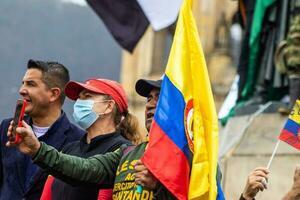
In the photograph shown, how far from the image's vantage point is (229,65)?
3925 centimetres

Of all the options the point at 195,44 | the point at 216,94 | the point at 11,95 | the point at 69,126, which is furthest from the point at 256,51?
the point at 216,94

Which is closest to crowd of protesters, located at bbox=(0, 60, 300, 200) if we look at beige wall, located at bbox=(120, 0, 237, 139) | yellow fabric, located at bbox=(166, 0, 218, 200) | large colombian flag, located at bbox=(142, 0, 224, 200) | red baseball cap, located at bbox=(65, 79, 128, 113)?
red baseball cap, located at bbox=(65, 79, 128, 113)

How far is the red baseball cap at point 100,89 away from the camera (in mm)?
6543

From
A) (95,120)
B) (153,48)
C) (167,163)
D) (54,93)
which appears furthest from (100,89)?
(153,48)

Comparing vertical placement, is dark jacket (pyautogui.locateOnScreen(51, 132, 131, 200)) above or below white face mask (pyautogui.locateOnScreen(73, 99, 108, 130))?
below

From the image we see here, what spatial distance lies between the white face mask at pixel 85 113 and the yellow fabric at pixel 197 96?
0.75 metres

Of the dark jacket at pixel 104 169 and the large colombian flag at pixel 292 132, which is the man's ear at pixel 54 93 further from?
the large colombian flag at pixel 292 132

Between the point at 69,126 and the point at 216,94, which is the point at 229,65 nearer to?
the point at 216,94

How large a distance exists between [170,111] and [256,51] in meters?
6.66

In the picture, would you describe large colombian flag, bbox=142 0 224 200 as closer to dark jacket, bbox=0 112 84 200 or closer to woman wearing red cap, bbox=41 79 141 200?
woman wearing red cap, bbox=41 79 141 200

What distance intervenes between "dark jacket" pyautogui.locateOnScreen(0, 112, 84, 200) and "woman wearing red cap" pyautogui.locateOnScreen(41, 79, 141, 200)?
31 centimetres

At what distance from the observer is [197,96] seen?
19.2 ft

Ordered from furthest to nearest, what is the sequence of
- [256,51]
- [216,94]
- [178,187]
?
[216,94] < [256,51] < [178,187]

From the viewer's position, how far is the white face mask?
21.2 feet
